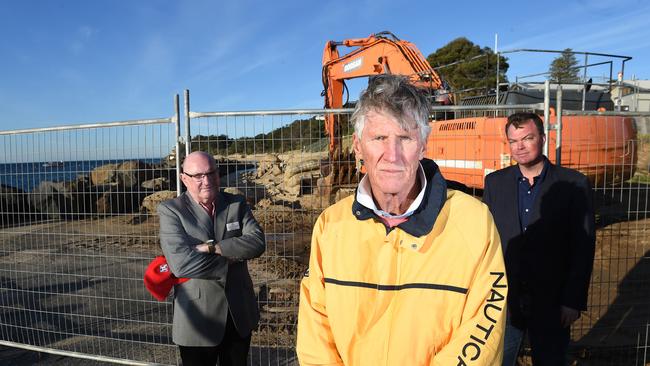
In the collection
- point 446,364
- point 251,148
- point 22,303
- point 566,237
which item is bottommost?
point 22,303

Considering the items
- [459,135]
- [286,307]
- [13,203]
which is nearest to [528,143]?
[286,307]

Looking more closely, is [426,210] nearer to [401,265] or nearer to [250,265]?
[401,265]

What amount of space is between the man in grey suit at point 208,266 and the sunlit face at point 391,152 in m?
1.51

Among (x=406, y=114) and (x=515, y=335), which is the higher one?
(x=406, y=114)

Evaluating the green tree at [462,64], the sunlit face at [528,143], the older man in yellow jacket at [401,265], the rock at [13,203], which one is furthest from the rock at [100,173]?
the green tree at [462,64]

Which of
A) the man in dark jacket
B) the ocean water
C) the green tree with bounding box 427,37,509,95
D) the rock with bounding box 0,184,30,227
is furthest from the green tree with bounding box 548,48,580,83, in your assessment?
the green tree with bounding box 427,37,509,95

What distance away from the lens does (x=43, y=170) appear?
404cm

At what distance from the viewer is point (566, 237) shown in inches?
106

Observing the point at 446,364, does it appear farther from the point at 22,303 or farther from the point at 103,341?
the point at 22,303

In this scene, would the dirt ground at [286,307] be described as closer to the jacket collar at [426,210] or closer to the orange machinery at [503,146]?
the orange machinery at [503,146]

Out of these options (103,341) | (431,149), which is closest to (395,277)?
(103,341)

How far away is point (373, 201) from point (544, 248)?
1660mm

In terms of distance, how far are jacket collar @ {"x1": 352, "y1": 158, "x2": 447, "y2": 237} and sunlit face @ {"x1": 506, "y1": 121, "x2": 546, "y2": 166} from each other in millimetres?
1423

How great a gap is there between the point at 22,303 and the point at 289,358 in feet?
14.2
